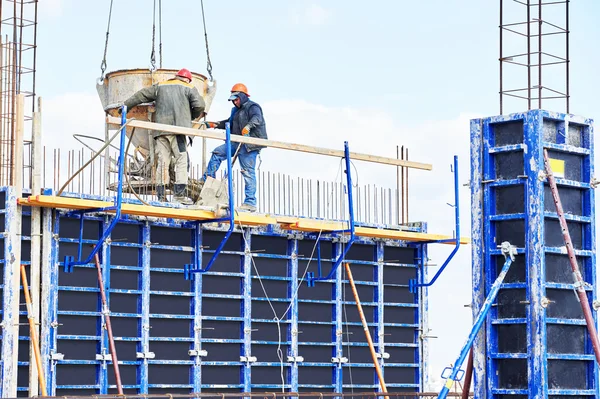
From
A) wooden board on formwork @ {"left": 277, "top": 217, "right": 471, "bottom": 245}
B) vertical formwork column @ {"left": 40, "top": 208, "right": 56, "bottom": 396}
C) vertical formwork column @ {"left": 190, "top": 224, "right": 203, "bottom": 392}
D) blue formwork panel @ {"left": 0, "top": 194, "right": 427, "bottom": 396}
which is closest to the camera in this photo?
vertical formwork column @ {"left": 40, "top": 208, "right": 56, "bottom": 396}

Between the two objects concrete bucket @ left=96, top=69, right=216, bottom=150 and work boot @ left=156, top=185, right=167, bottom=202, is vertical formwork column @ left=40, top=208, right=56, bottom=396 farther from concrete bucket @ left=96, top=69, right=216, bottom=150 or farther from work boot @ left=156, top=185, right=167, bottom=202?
concrete bucket @ left=96, top=69, right=216, bottom=150

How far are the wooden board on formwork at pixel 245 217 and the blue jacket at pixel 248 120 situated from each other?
1.25 m

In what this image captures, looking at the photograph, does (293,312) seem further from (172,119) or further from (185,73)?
(185,73)

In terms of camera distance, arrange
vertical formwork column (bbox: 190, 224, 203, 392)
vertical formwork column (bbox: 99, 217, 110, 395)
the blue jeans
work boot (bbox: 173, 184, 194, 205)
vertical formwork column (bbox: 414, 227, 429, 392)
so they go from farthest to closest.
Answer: vertical formwork column (bbox: 414, 227, 429, 392), the blue jeans, work boot (bbox: 173, 184, 194, 205), vertical formwork column (bbox: 190, 224, 203, 392), vertical formwork column (bbox: 99, 217, 110, 395)

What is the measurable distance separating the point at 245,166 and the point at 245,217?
1090 mm

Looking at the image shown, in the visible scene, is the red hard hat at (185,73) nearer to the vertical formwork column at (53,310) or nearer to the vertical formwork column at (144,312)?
the vertical formwork column at (144,312)

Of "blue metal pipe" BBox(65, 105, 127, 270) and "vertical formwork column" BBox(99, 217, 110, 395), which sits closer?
"blue metal pipe" BBox(65, 105, 127, 270)

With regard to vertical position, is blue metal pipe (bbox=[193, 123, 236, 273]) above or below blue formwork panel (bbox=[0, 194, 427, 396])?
above

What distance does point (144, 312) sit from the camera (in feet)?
60.0

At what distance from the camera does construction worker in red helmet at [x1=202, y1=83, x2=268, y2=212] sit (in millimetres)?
19609

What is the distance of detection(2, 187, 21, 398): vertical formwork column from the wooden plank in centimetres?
186

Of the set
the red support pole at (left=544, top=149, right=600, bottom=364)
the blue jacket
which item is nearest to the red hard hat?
the blue jacket

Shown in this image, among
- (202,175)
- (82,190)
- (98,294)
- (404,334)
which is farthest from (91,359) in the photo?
(404,334)

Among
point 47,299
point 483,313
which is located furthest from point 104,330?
point 483,313
